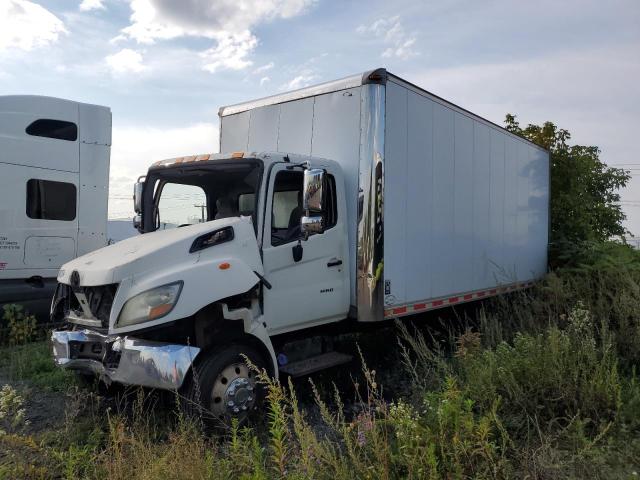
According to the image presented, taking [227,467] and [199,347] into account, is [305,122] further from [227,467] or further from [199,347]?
[227,467]

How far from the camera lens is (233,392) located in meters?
4.22

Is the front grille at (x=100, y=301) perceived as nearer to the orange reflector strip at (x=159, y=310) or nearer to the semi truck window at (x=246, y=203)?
the orange reflector strip at (x=159, y=310)

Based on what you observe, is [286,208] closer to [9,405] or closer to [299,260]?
[299,260]

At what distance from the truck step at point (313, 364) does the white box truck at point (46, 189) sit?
15.1 ft

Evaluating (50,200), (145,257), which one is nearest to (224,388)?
(145,257)

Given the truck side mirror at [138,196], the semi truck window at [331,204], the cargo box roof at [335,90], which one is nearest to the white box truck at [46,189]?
the cargo box roof at [335,90]

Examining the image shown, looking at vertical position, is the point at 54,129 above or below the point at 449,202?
above

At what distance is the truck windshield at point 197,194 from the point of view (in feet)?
16.5

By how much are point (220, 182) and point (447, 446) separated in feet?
10.8

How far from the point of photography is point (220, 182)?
17.3 feet

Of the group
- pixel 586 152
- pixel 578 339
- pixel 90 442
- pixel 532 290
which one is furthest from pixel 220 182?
pixel 586 152

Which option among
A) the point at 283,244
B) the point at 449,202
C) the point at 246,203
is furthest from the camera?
the point at 449,202

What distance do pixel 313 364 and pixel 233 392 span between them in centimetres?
114

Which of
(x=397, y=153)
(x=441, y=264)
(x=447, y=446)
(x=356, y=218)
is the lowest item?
(x=447, y=446)
